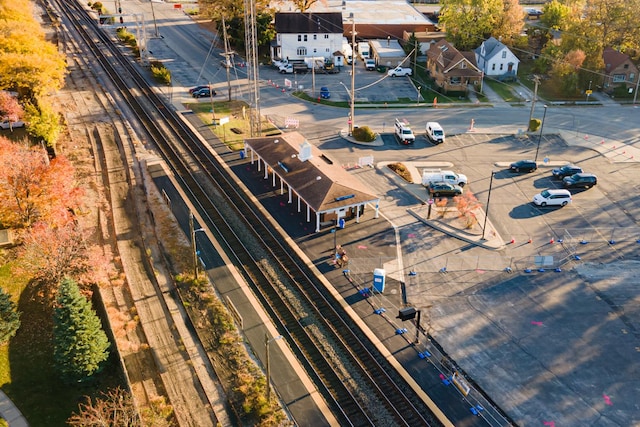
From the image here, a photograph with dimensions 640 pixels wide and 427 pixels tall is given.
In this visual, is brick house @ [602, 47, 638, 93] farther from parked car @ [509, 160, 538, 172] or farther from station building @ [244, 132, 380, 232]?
station building @ [244, 132, 380, 232]

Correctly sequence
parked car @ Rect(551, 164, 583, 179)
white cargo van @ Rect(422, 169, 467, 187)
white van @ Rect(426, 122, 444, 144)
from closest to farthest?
white cargo van @ Rect(422, 169, 467, 187), parked car @ Rect(551, 164, 583, 179), white van @ Rect(426, 122, 444, 144)

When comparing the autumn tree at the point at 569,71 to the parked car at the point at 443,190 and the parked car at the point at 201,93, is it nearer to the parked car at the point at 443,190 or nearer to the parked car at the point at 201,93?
the parked car at the point at 443,190

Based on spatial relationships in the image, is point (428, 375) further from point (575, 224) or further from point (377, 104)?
point (377, 104)

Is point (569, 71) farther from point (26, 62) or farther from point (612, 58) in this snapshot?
point (26, 62)

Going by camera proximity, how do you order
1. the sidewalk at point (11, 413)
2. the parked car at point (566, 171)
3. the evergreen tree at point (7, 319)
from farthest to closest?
1. the parked car at point (566, 171)
2. the evergreen tree at point (7, 319)
3. the sidewalk at point (11, 413)

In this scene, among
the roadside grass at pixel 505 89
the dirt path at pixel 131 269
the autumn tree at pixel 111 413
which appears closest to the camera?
the autumn tree at pixel 111 413

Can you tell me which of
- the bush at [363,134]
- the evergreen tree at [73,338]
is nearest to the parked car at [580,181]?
the bush at [363,134]

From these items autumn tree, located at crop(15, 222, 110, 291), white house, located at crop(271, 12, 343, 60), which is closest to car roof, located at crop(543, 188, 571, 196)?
autumn tree, located at crop(15, 222, 110, 291)
